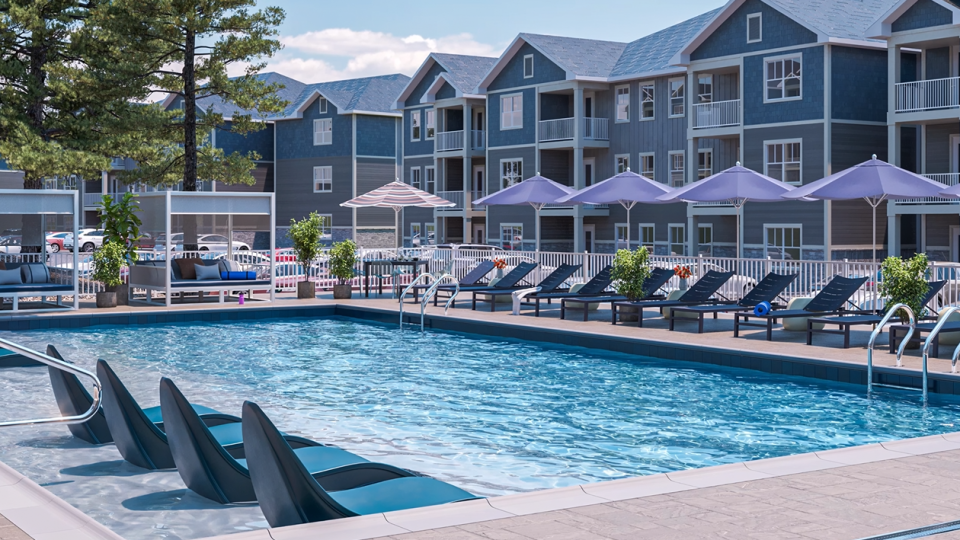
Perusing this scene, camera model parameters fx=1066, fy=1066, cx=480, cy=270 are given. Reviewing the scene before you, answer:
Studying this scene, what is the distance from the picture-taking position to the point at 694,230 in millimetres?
38062

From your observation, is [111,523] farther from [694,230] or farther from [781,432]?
[694,230]

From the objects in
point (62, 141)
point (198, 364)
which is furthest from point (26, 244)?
point (198, 364)

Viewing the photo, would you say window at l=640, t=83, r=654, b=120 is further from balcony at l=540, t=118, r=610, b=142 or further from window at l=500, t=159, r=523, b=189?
window at l=500, t=159, r=523, b=189

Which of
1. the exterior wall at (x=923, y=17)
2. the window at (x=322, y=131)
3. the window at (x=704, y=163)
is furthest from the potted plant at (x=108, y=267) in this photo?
the window at (x=322, y=131)

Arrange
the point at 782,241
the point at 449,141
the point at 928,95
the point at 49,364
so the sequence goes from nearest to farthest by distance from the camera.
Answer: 1. the point at 49,364
2. the point at 928,95
3. the point at 782,241
4. the point at 449,141

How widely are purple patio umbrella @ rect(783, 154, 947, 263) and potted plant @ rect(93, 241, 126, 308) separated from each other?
44.6ft

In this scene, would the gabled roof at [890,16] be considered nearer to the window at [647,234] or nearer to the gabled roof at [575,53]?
the window at [647,234]

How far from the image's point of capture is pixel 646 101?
1657 inches

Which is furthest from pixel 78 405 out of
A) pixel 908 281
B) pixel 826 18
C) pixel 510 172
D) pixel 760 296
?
pixel 510 172

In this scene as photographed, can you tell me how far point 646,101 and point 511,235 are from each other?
8.74 metres

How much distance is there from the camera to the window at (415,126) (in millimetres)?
54094

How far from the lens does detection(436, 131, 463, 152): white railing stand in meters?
50.3

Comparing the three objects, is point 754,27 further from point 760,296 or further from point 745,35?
point 760,296

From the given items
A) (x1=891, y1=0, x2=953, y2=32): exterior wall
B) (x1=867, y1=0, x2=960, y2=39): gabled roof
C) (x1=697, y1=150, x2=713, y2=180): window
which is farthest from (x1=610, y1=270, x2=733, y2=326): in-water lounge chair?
(x1=697, y1=150, x2=713, y2=180): window
